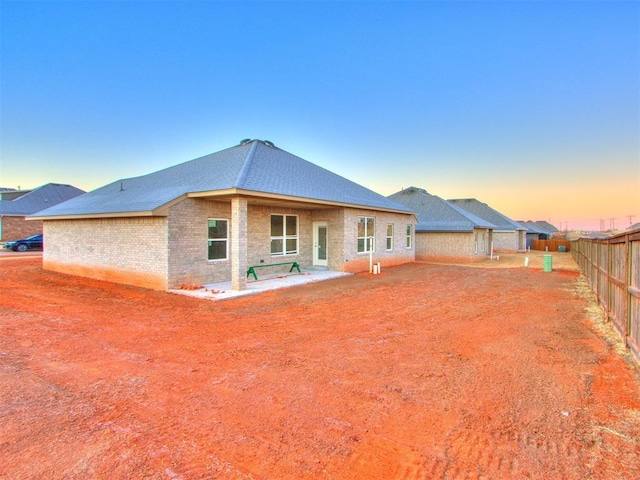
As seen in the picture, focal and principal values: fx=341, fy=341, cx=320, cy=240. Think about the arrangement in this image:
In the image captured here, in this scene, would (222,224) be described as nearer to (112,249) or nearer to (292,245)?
(292,245)

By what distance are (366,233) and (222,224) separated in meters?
7.77

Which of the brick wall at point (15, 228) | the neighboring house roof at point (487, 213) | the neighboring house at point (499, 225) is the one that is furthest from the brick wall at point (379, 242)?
the brick wall at point (15, 228)

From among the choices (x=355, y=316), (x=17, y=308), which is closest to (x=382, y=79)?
(x=355, y=316)

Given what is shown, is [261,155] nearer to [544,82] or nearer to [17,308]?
[17,308]

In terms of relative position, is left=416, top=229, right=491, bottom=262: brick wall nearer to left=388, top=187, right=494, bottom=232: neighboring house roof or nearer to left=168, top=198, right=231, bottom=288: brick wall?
left=388, top=187, right=494, bottom=232: neighboring house roof

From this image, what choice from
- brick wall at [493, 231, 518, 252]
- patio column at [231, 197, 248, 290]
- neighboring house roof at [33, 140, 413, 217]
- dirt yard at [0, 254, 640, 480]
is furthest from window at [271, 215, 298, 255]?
brick wall at [493, 231, 518, 252]

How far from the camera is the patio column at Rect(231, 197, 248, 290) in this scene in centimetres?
1076

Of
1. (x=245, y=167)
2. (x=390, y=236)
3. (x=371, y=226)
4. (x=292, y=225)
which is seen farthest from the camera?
(x=390, y=236)

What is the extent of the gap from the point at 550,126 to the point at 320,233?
1289 cm

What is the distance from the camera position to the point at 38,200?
34375 mm

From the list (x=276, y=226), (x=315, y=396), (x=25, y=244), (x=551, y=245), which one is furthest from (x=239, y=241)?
(x=551, y=245)

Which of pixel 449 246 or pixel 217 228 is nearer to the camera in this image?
pixel 217 228

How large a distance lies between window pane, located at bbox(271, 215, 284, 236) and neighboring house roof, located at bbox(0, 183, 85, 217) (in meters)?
30.7

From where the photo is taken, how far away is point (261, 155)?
15.4 meters
